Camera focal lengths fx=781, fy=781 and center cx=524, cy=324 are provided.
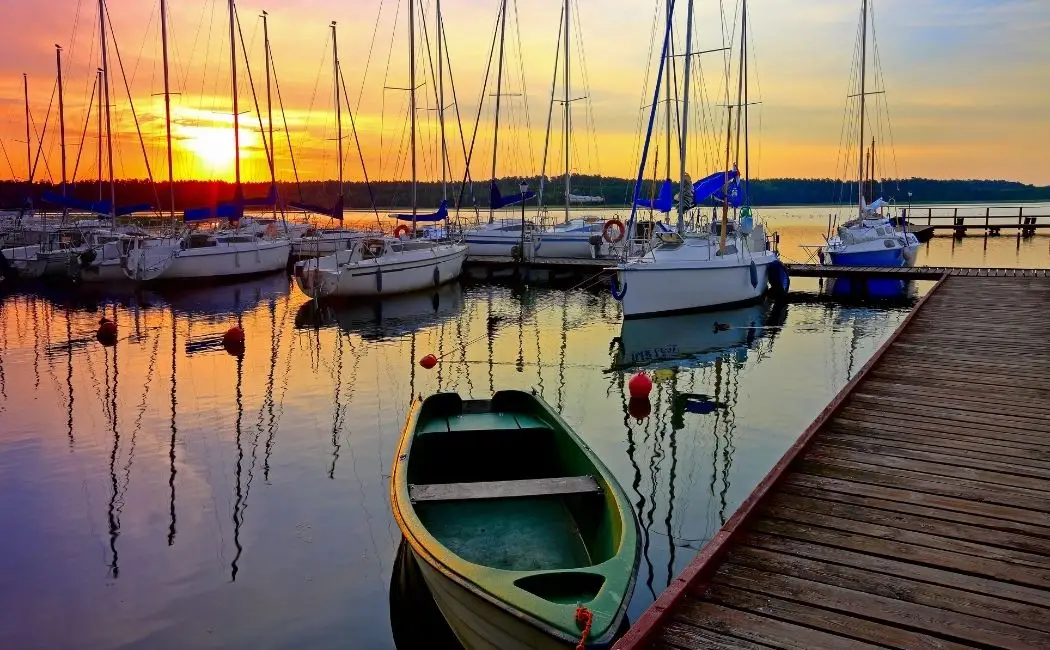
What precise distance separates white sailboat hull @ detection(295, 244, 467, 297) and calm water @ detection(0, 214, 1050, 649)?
1637 millimetres

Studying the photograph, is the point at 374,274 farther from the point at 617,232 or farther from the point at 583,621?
the point at 583,621

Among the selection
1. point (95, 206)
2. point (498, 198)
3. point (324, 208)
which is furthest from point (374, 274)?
point (95, 206)

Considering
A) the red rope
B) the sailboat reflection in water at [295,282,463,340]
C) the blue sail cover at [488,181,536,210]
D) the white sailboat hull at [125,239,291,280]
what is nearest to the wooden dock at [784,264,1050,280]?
the sailboat reflection in water at [295,282,463,340]

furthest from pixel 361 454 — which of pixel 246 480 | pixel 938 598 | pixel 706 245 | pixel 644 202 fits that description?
pixel 644 202

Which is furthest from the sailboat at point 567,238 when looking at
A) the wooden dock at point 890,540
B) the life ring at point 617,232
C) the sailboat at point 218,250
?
the wooden dock at point 890,540

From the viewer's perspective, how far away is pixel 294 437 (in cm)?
1086

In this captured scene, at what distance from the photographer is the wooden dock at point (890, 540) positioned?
Result: 13.4 ft

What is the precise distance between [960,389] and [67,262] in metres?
32.8

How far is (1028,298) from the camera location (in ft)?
54.5

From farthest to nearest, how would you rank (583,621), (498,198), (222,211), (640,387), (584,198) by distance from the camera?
(584,198) < (498,198) < (222,211) < (640,387) < (583,621)

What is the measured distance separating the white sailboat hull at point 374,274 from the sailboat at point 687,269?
8.09m

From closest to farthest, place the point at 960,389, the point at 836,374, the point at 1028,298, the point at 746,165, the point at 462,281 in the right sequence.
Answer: the point at 960,389 < the point at 836,374 < the point at 1028,298 < the point at 746,165 < the point at 462,281

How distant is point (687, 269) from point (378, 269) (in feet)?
32.7

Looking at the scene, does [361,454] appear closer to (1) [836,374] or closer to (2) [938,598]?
(2) [938,598]
